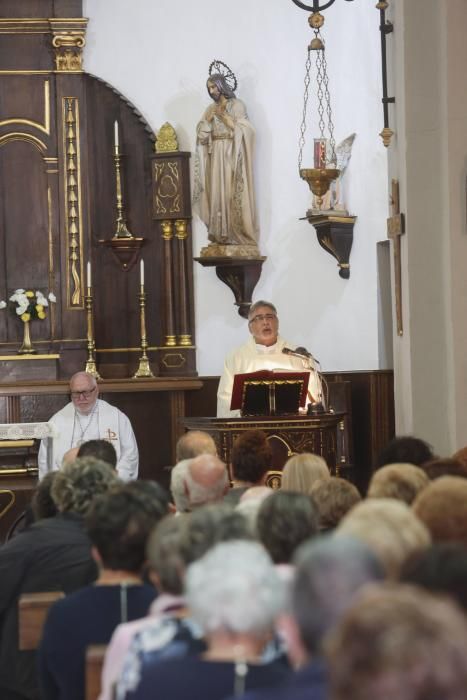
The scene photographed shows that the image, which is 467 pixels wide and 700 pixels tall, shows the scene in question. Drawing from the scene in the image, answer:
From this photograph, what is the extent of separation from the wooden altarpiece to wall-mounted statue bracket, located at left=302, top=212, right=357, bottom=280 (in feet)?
4.23

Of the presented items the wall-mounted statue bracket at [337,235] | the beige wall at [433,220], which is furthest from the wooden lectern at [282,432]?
the wall-mounted statue bracket at [337,235]

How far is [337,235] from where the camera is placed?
12641 mm

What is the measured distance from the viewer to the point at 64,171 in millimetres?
12844

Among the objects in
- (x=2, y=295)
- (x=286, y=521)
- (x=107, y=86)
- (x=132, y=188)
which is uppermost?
(x=107, y=86)

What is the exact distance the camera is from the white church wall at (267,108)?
12.8 meters

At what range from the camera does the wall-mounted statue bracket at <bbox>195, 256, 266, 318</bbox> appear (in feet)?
41.5

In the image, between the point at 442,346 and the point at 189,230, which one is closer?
the point at 442,346

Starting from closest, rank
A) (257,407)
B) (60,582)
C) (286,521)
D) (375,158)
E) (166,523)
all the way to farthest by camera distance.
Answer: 1. (166,523)
2. (286,521)
3. (60,582)
4. (257,407)
5. (375,158)

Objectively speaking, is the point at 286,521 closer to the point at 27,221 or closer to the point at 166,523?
the point at 166,523

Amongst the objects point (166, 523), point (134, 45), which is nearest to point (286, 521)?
point (166, 523)

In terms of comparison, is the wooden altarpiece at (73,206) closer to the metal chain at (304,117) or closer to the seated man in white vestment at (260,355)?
the metal chain at (304,117)

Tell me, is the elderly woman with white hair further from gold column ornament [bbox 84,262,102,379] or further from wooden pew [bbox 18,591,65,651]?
gold column ornament [bbox 84,262,102,379]

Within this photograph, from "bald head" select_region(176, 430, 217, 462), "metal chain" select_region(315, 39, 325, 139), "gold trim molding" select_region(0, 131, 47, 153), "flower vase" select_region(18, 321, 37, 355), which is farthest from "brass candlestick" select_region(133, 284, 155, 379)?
"bald head" select_region(176, 430, 217, 462)

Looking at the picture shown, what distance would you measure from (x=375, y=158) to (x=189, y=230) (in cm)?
194
